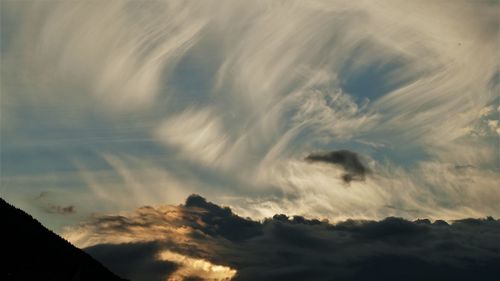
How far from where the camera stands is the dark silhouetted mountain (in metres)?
55.2

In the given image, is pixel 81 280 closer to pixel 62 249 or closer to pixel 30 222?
pixel 62 249

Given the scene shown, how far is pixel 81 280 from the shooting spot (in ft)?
210

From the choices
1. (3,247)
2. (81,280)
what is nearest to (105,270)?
(81,280)

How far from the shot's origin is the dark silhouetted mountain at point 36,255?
5522 cm

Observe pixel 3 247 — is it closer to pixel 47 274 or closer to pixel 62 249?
pixel 47 274

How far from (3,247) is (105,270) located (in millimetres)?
17399

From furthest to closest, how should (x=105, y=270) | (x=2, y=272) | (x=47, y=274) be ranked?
(x=105, y=270), (x=47, y=274), (x=2, y=272)

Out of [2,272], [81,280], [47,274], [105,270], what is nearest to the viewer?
[2,272]

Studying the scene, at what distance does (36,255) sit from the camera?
193 ft

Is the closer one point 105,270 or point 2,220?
point 2,220

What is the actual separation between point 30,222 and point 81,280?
29.7ft

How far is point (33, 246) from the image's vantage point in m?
60.1

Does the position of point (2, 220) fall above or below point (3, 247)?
above

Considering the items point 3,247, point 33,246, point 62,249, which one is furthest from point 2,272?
point 62,249
